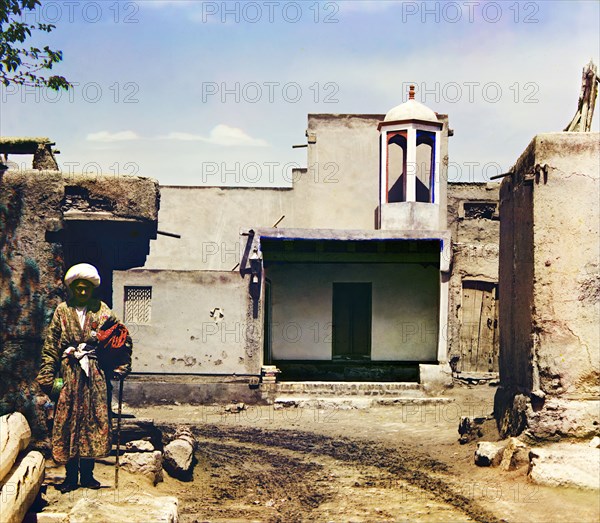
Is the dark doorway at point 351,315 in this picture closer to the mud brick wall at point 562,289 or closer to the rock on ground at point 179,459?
the mud brick wall at point 562,289

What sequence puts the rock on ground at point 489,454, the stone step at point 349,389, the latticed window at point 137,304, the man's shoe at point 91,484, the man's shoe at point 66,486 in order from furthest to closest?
the latticed window at point 137,304, the stone step at point 349,389, the rock on ground at point 489,454, the man's shoe at point 91,484, the man's shoe at point 66,486

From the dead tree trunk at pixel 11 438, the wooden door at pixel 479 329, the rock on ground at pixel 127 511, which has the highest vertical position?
the wooden door at pixel 479 329

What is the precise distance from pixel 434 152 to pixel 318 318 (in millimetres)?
5016

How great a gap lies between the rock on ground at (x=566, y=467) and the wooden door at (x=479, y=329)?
1064 centimetres

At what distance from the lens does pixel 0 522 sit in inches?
215

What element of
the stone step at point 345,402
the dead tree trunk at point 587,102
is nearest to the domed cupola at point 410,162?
the stone step at point 345,402

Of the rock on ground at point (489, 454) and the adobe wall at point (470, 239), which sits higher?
the adobe wall at point (470, 239)

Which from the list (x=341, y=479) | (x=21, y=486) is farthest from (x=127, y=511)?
(x=341, y=479)

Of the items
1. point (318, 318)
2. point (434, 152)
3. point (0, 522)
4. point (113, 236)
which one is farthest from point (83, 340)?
point (434, 152)

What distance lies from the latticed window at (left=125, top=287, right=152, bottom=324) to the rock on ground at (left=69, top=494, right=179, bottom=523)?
28.8 feet

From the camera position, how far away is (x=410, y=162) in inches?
730

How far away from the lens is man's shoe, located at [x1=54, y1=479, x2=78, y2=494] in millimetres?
7005

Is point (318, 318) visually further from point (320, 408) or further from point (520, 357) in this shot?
point (520, 357)

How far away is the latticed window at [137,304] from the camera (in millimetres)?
15188
